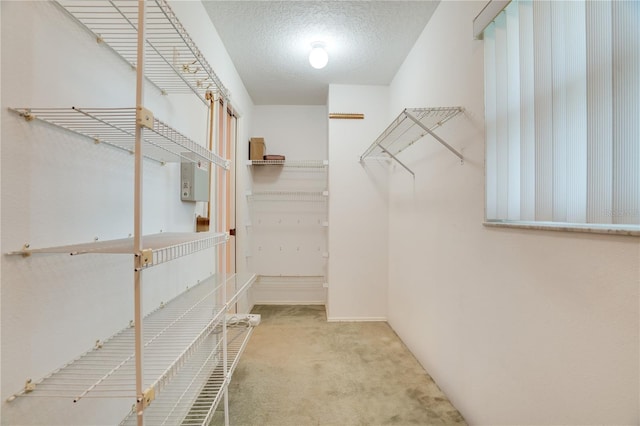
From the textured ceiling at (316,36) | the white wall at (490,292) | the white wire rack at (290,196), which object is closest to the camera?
the white wall at (490,292)

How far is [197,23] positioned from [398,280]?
102 inches

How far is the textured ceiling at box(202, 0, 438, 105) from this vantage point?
6.06 feet

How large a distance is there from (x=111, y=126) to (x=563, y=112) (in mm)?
1513

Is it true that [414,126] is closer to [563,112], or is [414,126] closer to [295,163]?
[563,112]

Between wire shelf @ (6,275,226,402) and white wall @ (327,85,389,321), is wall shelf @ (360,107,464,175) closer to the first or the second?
white wall @ (327,85,389,321)

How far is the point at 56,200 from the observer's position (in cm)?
77

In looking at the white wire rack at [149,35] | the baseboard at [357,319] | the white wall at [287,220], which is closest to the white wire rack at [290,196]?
the white wall at [287,220]

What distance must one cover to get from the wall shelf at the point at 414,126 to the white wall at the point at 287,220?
4.26 ft

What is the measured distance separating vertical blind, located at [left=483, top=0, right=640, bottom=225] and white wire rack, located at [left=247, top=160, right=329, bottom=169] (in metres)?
1.94

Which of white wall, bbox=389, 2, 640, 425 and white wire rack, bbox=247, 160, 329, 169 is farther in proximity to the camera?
white wire rack, bbox=247, 160, 329, 169

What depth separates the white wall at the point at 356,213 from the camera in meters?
2.94

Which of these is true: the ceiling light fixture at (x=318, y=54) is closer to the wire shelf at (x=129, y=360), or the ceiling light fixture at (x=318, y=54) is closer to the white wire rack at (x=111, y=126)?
the white wire rack at (x=111, y=126)

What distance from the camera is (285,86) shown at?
300 cm

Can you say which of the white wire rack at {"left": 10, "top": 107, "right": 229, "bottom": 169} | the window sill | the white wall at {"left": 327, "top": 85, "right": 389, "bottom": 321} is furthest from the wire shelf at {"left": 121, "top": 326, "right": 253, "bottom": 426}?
the window sill
